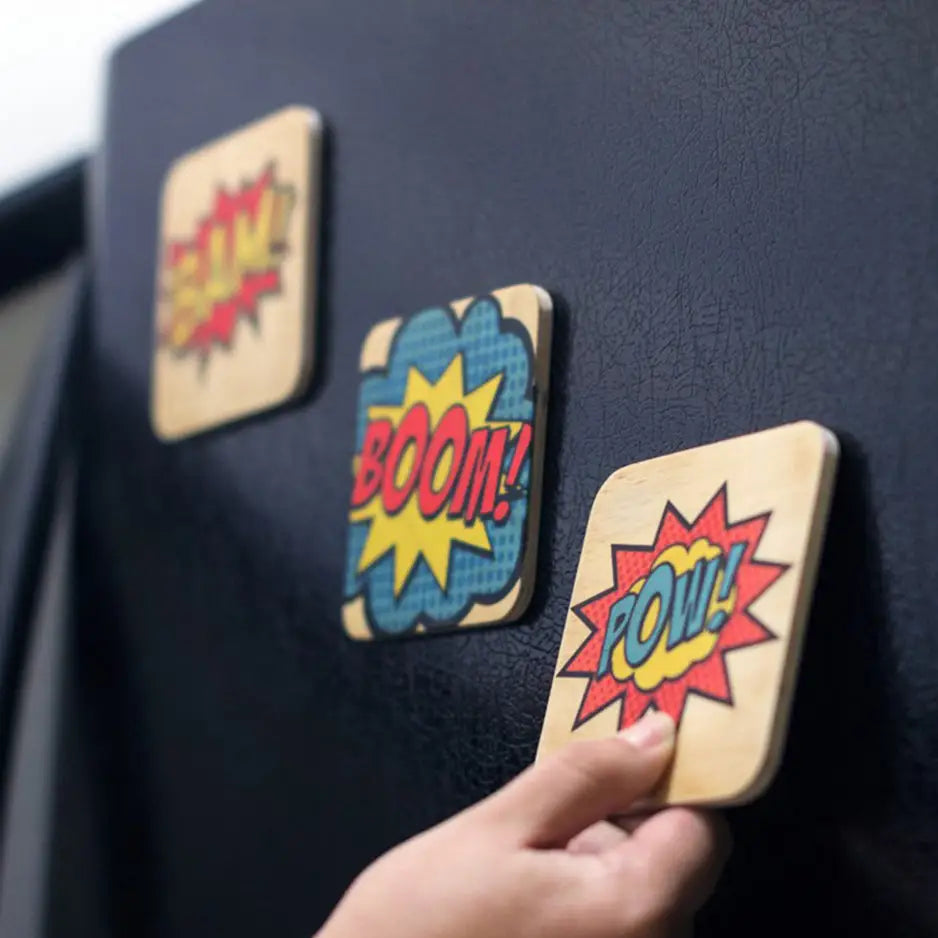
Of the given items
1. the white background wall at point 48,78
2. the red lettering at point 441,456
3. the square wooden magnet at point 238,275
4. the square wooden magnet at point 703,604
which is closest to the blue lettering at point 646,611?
the square wooden magnet at point 703,604

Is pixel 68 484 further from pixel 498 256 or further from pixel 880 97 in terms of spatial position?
pixel 880 97

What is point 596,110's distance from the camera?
49 cm

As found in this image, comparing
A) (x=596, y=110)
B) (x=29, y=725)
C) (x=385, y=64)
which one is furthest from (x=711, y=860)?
(x=29, y=725)

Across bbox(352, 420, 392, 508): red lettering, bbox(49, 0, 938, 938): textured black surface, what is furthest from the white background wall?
bbox(352, 420, 392, 508): red lettering

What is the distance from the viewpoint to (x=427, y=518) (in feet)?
1.71

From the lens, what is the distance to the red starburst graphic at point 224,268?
638mm

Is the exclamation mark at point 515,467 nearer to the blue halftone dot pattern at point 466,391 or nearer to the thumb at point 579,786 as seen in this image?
the blue halftone dot pattern at point 466,391

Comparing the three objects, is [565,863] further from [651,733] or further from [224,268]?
[224,268]

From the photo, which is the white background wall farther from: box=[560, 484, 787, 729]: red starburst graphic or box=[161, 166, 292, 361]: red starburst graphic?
box=[560, 484, 787, 729]: red starburst graphic

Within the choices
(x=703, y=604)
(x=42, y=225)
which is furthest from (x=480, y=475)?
(x=42, y=225)

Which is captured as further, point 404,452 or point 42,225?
point 42,225

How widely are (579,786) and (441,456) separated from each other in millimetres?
168

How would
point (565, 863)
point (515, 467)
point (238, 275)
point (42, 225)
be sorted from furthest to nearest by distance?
1. point (42, 225)
2. point (238, 275)
3. point (515, 467)
4. point (565, 863)

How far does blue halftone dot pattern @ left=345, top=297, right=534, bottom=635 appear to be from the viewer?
1.60ft
